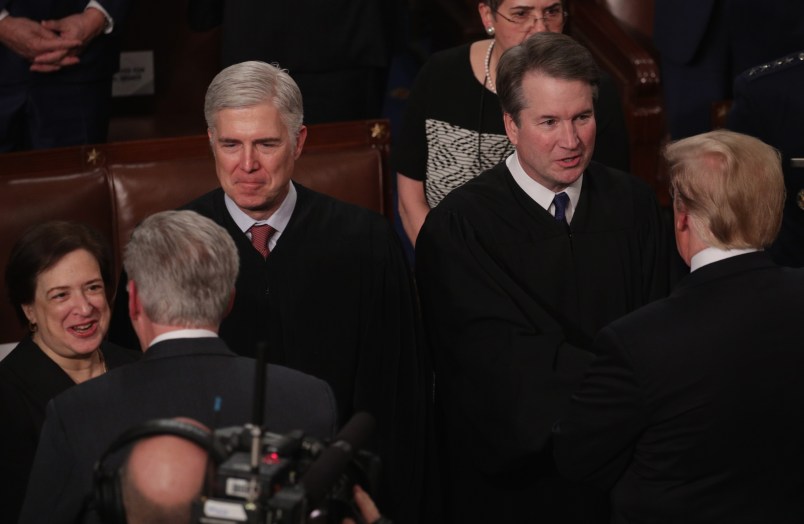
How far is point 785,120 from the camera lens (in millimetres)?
4258

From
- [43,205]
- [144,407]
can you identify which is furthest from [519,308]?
[43,205]

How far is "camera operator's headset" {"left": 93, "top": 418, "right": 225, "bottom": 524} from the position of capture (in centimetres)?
212

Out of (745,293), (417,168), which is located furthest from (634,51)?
(745,293)

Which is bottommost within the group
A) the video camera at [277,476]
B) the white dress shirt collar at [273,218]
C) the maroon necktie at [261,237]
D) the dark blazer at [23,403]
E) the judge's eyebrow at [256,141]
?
the dark blazer at [23,403]

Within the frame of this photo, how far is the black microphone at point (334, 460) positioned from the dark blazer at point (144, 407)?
0.36m

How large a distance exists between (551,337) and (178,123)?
12.4 ft

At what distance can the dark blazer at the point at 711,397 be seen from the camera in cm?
287

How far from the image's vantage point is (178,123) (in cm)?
680

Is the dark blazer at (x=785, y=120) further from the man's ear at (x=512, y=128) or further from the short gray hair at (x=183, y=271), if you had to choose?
the short gray hair at (x=183, y=271)

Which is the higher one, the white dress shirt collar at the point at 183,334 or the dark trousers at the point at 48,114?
the dark trousers at the point at 48,114

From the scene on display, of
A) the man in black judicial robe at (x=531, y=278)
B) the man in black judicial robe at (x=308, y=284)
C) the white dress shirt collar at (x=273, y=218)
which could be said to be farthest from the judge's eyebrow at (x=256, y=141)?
the man in black judicial robe at (x=531, y=278)

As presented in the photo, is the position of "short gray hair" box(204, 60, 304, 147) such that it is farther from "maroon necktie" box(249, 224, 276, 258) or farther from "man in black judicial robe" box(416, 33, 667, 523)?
"man in black judicial robe" box(416, 33, 667, 523)

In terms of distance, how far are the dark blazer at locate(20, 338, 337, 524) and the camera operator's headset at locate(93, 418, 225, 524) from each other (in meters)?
0.31

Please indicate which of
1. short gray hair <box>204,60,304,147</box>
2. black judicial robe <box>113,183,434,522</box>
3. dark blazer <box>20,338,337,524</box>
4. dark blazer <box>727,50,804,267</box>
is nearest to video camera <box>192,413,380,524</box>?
dark blazer <box>20,338,337,524</box>
